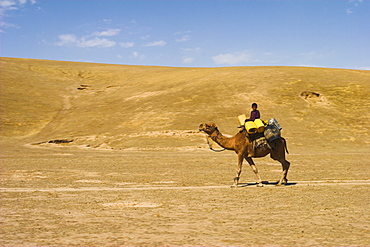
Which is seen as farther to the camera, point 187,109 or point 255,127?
point 187,109

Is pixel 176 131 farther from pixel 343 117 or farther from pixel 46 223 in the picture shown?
pixel 46 223

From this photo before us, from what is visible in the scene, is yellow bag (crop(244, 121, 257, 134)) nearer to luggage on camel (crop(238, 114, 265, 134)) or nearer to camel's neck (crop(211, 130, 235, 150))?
luggage on camel (crop(238, 114, 265, 134))

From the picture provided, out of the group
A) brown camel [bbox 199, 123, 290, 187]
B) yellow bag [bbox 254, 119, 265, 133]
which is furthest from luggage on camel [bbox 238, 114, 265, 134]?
brown camel [bbox 199, 123, 290, 187]

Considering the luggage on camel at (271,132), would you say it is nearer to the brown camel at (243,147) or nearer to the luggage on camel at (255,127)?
the luggage on camel at (255,127)

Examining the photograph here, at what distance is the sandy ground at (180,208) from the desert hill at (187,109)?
59.8ft

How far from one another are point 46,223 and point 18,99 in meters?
56.7

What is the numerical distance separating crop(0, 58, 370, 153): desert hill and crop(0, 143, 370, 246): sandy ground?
1824 cm

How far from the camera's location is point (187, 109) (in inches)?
1960

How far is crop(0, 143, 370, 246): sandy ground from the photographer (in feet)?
28.8

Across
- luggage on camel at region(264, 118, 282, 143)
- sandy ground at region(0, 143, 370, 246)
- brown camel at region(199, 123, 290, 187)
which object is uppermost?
luggage on camel at region(264, 118, 282, 143)

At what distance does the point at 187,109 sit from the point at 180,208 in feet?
124

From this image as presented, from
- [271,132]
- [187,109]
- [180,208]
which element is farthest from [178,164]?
[187,109]

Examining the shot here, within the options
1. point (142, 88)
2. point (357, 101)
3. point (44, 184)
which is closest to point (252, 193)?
point (44, 184)

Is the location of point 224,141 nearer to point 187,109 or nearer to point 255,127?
point 255,127
